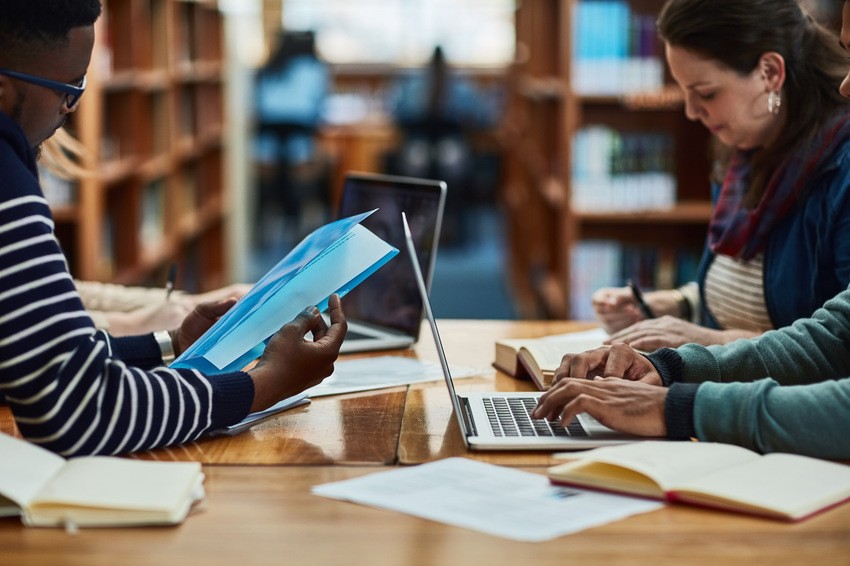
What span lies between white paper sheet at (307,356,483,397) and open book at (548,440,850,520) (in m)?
0.51

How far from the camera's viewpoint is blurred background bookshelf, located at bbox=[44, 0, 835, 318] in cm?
382

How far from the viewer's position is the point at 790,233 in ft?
6.41

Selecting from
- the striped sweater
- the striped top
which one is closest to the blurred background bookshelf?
the striped top

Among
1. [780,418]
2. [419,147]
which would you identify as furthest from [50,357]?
[419,147]

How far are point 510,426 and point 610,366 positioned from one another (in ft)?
0.53

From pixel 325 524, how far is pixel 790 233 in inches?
45.3

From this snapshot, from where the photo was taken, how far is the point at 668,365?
4.99 feet

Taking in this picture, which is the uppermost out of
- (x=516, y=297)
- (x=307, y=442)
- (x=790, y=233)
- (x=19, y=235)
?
(x=19, y=235)

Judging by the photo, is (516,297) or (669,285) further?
(516,297)

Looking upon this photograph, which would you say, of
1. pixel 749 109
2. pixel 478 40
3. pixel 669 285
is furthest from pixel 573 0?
pixel 478 40

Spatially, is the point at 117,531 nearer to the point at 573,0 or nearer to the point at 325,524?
the point at 325,524

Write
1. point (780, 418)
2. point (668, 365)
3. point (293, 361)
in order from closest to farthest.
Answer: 1. point (780, 418)
2. point (293, 361)
3. point (668, 365)

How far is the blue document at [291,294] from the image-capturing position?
1438mm

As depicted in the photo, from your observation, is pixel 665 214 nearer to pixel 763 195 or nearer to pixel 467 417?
pixel 763 195
